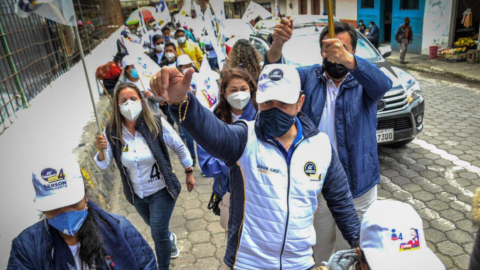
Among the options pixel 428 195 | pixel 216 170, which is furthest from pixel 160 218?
pixel 428 195

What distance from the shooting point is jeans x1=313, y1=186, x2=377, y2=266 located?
8.29 feet

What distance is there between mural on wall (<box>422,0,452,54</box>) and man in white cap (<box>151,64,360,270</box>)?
1328 cm

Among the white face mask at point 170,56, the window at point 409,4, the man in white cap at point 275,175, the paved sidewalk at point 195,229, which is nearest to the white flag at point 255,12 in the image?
the white face mask at point 170,56

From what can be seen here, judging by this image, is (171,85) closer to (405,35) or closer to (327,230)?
(327,230)

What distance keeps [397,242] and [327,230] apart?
1.07 m

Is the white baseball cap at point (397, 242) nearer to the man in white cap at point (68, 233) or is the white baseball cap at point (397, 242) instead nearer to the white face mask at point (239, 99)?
the man in white cap at point (68, 233)

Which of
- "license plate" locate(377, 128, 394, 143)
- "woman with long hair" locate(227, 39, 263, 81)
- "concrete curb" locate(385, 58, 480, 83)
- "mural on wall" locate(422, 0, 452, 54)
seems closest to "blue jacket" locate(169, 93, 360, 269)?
"woman with long hair" locate(227, 39, 263, 81)

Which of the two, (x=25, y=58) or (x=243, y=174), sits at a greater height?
(x=25, y=58)

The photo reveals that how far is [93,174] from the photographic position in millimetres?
4691

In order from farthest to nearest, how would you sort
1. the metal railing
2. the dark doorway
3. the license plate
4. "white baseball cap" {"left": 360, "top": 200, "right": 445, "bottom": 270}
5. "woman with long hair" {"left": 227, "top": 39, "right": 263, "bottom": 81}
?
1. the dark doorway
2. the license plate
3. "woman with long hair" {"left": 227, "top": 39, "right": 263, "bottom": 81}
4. the metal railing
5. "white baseball cap" {"left": 360, "top": 200, "right": 445, "bottom": 270}

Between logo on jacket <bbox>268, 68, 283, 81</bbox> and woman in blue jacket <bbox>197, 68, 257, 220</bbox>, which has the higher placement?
logo on jacket <bbox>268, 68, 283, 81</bbox>

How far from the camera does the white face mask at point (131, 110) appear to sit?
10.4 feet

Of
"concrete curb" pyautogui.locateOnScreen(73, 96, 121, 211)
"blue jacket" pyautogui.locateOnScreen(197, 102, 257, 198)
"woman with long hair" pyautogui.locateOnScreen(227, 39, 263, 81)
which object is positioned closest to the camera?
"blue jacket" pyautogui.locateOnScreen(197, 102, 257, 198)

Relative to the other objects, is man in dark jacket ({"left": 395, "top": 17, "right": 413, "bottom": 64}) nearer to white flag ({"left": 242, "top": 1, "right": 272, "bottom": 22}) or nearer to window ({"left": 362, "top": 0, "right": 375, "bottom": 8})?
window ({"left": 362, "top": 0, "right": 375, "bottom": 8})
